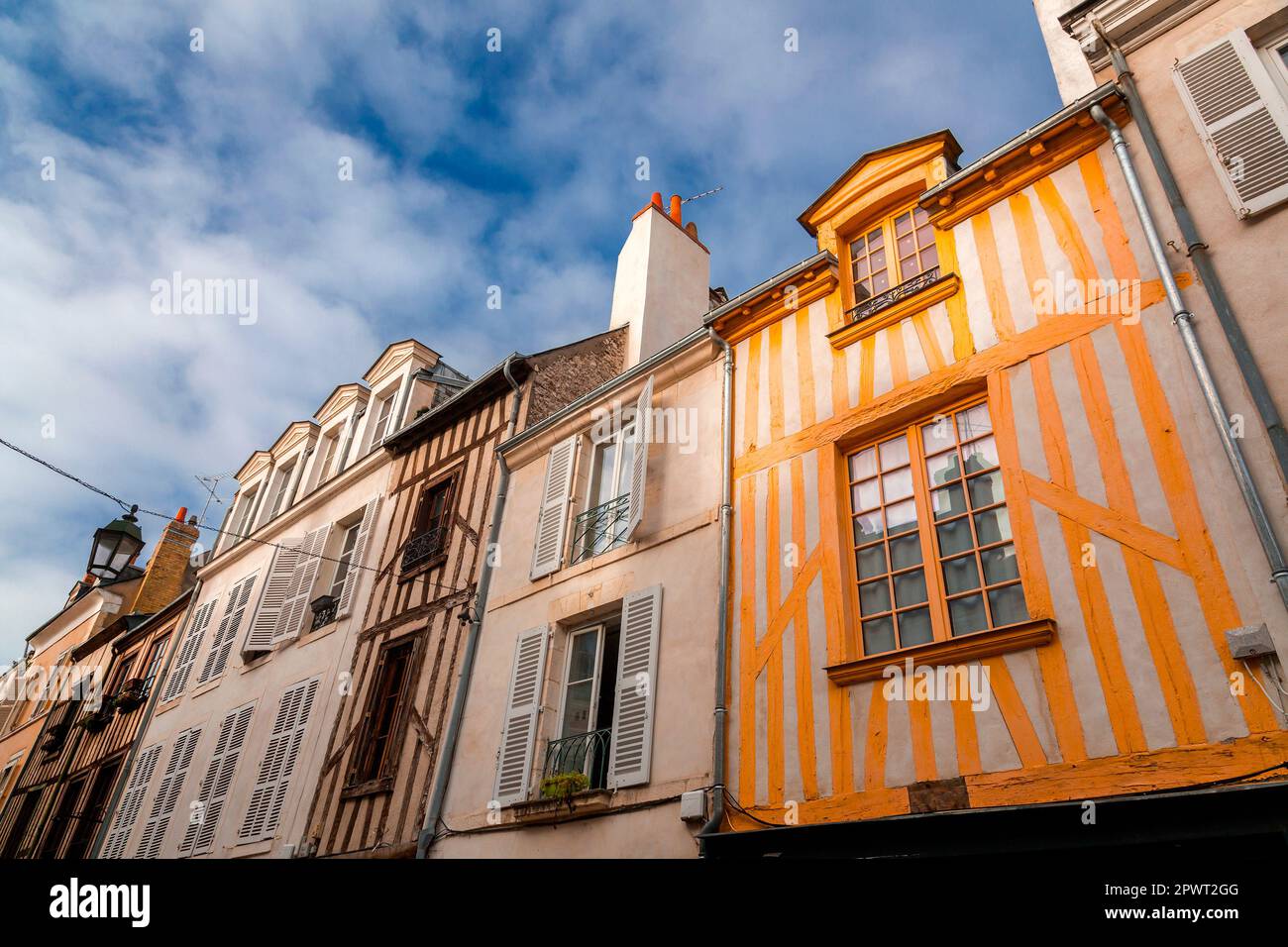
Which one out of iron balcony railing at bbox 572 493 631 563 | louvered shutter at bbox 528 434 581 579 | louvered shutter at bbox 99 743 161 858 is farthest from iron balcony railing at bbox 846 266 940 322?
louvered shutter at bbox 99 743 161 858

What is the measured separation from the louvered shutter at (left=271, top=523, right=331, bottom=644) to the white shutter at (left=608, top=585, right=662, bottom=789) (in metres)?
6.25

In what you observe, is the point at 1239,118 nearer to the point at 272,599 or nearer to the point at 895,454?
the point at 895,454

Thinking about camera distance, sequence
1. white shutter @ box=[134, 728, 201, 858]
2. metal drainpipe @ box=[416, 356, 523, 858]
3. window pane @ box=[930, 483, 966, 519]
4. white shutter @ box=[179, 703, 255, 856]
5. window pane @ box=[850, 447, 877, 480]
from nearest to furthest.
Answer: window pane @ box=[930, 483, 966, 519] → window pane @ box=[850, 447, 877, 480] → metal drainpipe @ box=[416, 356, 523, 858] → white shutter @ box=[179, 703, 255, 856] → white shutter @ box=[134, 728, 201, 858]

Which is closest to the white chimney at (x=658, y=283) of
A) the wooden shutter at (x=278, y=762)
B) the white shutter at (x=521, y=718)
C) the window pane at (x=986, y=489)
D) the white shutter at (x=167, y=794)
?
the white shutter at (x=521, y=718)

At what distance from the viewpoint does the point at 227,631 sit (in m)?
12.8

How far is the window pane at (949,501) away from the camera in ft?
17.5

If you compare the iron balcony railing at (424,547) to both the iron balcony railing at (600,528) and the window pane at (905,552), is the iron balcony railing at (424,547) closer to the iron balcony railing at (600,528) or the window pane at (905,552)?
the iron balcony railing at (600,528)

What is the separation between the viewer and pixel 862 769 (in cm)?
489

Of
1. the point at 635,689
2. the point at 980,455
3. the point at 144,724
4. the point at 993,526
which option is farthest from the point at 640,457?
the point at 144,724

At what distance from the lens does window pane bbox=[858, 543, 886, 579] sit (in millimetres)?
5594

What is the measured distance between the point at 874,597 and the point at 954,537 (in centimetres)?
64

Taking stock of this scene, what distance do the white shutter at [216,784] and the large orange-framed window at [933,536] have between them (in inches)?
341

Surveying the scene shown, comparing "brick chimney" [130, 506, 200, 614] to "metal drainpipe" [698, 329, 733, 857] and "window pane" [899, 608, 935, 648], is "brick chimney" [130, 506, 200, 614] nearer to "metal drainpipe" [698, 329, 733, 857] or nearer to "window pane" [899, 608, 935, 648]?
"metal drainpipe" [698, 329, 733, 857]
